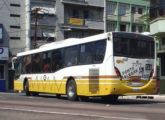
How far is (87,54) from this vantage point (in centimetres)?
1886

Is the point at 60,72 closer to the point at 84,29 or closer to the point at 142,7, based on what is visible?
the point at 84,29

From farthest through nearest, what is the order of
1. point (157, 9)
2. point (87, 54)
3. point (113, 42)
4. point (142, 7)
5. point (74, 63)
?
point (142, 7) < point (157, 9) < point (74, 63) < point (87, 54) < point (113, 42)

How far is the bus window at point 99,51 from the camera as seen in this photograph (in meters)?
17.8

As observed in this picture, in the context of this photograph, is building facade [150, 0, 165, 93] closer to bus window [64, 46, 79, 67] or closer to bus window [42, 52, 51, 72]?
bus window [42, 52, 51, 72]

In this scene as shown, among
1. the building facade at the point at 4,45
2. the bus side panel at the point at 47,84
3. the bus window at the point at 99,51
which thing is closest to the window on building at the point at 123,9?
the building facade at the point at 4,45

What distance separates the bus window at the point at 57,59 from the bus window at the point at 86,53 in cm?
237

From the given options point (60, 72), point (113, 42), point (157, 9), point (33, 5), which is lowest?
point (60, 72)

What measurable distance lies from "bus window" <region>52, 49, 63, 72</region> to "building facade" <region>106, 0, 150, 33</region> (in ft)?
108

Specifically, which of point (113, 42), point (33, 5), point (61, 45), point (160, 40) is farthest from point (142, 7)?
point (113, 42)

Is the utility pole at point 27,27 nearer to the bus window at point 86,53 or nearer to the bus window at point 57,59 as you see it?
the bus window at point 57,59

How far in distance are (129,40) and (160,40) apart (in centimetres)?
1366

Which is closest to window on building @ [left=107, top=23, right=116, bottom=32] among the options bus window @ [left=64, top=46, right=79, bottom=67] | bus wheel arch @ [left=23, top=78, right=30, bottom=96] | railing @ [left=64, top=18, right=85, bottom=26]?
railing @ [left=64, top=18, right=85, bottom=26]

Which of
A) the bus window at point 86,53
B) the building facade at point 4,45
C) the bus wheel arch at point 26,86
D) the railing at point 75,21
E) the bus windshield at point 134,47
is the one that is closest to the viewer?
the bus windshield at point 134,47

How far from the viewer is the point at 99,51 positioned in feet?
58.9
